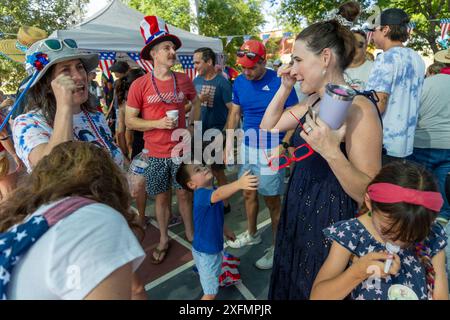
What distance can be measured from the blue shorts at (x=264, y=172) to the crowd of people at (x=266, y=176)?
1cm

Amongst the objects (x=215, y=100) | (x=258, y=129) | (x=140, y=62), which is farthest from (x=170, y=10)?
(x=258, y=129)

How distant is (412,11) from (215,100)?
9.85 metres

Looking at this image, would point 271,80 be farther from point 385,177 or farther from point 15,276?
point 15,276

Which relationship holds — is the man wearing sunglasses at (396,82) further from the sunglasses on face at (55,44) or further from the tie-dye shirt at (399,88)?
the sunglasses on face at (55,44)

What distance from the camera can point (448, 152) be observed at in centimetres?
280

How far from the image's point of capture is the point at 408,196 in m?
1.20

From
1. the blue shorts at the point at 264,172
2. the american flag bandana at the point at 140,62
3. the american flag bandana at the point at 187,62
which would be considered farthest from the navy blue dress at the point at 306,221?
the american flag bandana at the point at 187,62

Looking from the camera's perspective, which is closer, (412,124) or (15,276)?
(15,276)

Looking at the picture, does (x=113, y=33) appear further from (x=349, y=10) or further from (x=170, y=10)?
(x=170, y=10)

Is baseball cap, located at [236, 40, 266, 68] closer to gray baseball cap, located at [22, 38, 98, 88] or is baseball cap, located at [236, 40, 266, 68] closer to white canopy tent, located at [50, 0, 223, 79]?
gray baseball cap, located at [22, 38, 98, 88]

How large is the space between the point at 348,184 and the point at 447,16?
1254 cm

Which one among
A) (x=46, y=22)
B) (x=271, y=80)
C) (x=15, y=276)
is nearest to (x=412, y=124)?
(x=271, y=80)
